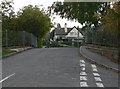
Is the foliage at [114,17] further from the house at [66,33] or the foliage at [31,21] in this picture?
the house at [66,33]

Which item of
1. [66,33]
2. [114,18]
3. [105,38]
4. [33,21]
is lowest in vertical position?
[105,38]

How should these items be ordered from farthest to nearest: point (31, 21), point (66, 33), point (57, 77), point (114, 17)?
point (66, 33), point (31, 21), point (114, 17), point (57, 77)

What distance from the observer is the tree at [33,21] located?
50219mm

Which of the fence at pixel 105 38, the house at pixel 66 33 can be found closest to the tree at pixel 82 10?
the fence at pixel 105 38

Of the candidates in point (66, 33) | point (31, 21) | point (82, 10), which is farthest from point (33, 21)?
point (66, 33)

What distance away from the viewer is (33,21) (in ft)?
166

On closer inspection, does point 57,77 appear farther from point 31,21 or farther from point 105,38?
point 31,21

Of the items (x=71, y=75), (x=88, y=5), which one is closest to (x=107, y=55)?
(x=88, y=5)

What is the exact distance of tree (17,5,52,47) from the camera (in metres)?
Answer: 50.2

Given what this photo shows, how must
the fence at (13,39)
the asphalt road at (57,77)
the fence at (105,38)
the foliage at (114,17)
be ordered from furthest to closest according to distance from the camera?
the fence at (13,39) < the fence at (105,38) < the foliage at (114,17) < the asphalt road at (57,77)

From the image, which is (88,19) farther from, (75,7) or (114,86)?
(114,86)

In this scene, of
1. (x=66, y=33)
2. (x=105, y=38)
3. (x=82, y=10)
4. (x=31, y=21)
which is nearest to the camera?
(x=105, y=38)

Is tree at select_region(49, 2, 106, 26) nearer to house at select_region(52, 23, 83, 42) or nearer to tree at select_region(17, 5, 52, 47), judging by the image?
tree at select_region(17, 5, 52, 47)

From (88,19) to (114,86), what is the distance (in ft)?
73.3
